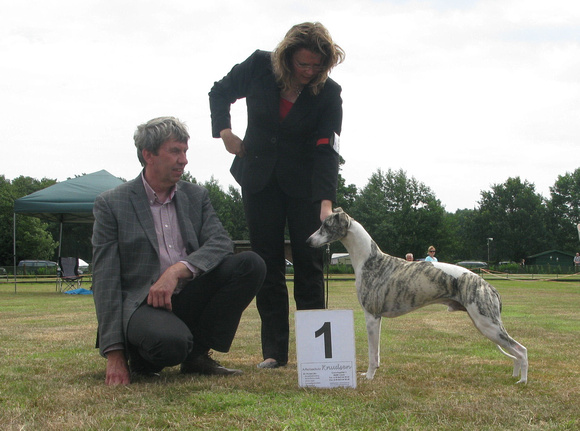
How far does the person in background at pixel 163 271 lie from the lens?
269cm

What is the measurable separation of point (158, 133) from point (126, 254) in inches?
24.3

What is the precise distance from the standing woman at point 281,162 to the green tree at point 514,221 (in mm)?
64114

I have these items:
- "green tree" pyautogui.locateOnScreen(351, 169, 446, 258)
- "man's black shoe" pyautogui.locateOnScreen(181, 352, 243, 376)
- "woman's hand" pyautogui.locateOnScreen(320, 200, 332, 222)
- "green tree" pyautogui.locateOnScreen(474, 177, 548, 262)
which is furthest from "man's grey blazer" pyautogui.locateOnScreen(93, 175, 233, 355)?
"green tree" pyautogui.locateOnScreen(474, 177, 548, 262)

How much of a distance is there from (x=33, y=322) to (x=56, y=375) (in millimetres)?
3970

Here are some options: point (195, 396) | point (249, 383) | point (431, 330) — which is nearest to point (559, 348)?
point (431, 330)

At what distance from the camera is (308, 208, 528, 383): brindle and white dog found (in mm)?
2932


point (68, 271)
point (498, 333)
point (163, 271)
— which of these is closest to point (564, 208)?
point (68, 271)

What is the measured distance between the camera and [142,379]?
2861 mm

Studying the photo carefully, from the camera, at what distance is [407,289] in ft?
10.0

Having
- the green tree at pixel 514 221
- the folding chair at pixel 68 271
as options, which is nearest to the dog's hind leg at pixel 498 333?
the folding chair at pixel 68 271

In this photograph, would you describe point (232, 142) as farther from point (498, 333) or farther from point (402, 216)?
point (402, 216)

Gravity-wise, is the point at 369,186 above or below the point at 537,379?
above

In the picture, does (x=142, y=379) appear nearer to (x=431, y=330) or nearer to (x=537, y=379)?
(x=537, y=379)

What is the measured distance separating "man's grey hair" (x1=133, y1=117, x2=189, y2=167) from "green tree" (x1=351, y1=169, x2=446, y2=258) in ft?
164
